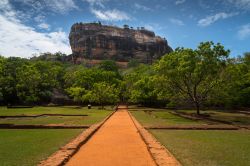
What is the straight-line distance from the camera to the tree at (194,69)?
2939 centimetres

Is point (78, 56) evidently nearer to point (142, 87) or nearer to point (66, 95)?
point (66, 95)

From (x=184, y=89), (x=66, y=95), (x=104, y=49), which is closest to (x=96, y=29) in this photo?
(x=104, y=49)

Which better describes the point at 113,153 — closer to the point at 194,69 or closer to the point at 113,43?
the point at 194,69

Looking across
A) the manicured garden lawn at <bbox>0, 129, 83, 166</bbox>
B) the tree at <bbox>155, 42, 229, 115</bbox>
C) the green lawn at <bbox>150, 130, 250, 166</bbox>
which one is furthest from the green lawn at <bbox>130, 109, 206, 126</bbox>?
the manicured garden lawn at <bbox>0, 129, 83, 166</bbox>

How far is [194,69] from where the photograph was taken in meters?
29.8

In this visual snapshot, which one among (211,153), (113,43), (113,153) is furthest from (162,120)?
(113,43)

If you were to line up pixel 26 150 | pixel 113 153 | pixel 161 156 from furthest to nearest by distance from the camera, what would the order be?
pixel 26 150 < pixel 113 153 < pixel 161 156

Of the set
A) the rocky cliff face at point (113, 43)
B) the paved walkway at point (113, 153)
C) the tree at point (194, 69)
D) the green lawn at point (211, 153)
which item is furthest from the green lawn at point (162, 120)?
the rocky cliff face at point (113, 43)

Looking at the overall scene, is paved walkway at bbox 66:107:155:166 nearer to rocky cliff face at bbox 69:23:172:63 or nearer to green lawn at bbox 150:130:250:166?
green lawn at bbox 150:130:250:166

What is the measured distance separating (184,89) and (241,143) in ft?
71.2

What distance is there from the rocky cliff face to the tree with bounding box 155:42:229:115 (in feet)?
316

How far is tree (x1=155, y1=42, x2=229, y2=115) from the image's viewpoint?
29.4 meters

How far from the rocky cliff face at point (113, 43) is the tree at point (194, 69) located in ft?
316

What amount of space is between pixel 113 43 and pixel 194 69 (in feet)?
344
